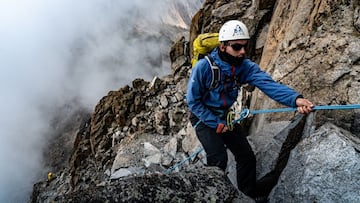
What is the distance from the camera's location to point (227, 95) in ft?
17.3

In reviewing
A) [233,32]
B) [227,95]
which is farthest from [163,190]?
[233,32]

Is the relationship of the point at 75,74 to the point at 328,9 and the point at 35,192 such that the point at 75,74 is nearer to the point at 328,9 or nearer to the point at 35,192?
the point at 35,192

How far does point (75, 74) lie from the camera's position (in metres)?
107

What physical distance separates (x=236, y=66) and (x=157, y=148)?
1211 cm

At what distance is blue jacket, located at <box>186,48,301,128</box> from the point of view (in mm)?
4965

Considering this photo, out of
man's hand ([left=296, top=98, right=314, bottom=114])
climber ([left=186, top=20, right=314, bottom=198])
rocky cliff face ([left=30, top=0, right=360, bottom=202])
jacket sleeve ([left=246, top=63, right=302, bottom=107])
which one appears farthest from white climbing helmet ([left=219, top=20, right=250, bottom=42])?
rocky cliff face ([left=30, top=0, right=360, bottom=202])

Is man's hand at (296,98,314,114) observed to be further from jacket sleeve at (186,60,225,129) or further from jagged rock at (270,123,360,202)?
jacket sleeve at (186,60,225,129)

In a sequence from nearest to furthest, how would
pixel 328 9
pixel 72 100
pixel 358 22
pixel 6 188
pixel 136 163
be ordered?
pixel 358 22 → pixel 328 9 → pixel 136 163 → pixel 6 188 → pixel 72 100

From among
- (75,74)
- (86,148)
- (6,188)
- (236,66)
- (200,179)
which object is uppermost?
(75,74)

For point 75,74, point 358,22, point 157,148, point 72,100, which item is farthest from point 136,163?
point 75,74

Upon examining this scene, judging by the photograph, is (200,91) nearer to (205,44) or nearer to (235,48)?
(235,48)

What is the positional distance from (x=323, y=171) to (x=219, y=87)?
185cm

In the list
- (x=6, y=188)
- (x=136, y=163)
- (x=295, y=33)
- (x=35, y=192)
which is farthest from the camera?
(x=6, y=188)

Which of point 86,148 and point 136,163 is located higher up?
point 86,148
